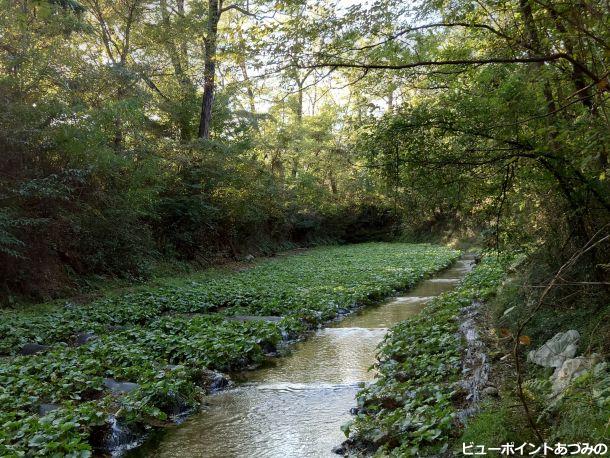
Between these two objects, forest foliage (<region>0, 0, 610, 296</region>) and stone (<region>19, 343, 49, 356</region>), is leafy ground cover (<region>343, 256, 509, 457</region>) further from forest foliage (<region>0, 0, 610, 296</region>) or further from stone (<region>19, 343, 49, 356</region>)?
stone (<region>19, 343, 49, 356</region>)

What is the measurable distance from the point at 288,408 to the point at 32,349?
4714 millimetres

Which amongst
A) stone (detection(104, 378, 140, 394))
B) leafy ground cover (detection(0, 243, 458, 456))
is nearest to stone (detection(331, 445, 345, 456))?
leafy ground cover (detection(0, 243, 458, 456))

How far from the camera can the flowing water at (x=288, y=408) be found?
505 cm

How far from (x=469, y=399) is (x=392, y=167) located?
2.78m

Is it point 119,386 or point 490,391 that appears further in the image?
point 119,386

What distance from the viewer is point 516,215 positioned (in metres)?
7.14

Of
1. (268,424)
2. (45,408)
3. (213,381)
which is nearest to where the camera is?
(45,408)

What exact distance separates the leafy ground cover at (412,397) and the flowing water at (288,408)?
0.31 meters

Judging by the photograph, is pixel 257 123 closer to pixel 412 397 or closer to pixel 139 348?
pixel 139 348

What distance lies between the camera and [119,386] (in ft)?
20.6

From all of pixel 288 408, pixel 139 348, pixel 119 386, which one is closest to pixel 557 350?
pixel 288 408

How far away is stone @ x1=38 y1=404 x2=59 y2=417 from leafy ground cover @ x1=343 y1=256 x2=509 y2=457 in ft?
10.6

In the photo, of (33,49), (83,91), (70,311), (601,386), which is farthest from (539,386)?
(83,91)

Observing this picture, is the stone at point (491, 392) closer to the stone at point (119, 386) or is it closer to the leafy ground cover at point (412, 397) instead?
the leafy ground cover at point (412, 397)
